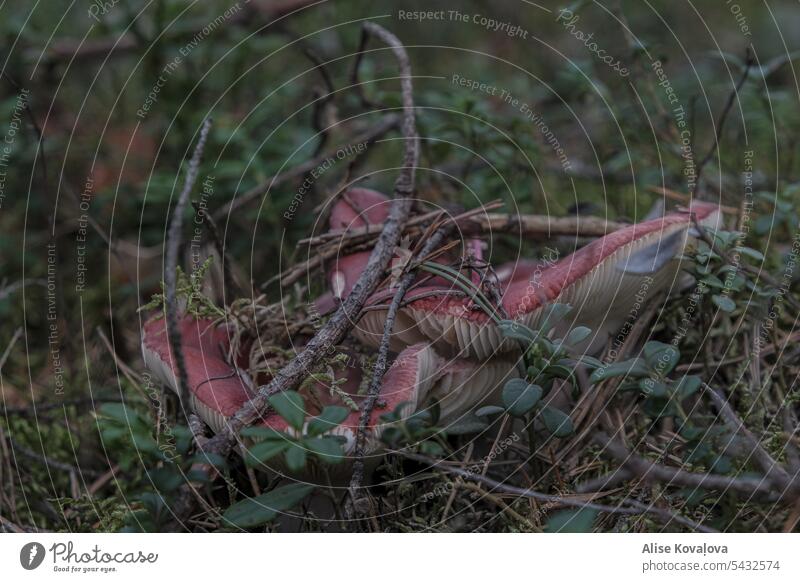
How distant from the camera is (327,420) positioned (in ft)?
4.65

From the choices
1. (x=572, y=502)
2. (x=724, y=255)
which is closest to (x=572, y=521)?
(x=572, y=502)

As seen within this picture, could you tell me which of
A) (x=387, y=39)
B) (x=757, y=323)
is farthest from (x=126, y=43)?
(x=757, y=323)

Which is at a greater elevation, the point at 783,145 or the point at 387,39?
the point at 387,39

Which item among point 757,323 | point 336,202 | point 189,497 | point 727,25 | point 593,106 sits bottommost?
point 189,497

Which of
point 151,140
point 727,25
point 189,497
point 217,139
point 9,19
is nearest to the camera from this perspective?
point 189,497

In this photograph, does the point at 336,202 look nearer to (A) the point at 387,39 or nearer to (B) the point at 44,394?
(A) the point at 387,39

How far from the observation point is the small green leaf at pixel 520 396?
4.84 feet

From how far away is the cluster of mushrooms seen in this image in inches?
60.3

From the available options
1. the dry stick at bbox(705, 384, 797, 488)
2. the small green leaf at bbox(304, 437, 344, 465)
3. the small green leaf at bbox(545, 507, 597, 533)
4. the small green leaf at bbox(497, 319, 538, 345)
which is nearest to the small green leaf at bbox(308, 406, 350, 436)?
the small green leaf at bbox(304, 437, 344, 465)

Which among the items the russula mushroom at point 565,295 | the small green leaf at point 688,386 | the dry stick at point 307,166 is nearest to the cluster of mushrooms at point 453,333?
the russula mushroom at point 565,295

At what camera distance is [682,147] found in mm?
2822

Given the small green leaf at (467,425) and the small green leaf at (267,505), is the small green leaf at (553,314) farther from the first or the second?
the small green leaf at (267,505)

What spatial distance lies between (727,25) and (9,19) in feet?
13.4

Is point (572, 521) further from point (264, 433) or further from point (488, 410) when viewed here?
point (264, 433)
